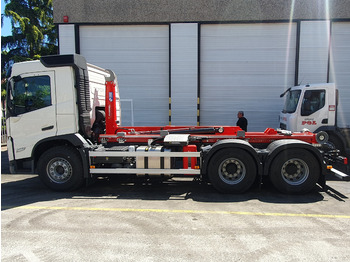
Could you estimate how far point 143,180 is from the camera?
7289 millimetres

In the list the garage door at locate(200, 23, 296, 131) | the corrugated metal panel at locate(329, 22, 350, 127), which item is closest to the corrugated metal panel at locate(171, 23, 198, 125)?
the garage door at locate(200, 23, 296, 131)

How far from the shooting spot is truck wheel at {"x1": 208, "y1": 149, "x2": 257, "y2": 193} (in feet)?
19.3

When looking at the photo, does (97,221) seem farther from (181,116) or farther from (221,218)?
(181,116)

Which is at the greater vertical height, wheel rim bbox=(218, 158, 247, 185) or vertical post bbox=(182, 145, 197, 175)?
vertical post bbox=(182, 145, 197, 175)

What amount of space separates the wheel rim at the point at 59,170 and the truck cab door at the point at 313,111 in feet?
22.9

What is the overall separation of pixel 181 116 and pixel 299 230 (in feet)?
30.1

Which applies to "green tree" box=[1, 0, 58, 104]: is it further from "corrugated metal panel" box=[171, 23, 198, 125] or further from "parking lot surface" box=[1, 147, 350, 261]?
"parking lot surface" box=[1, 147, 350, 261]

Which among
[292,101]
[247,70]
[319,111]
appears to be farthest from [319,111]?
[247,70]

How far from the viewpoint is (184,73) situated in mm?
12773

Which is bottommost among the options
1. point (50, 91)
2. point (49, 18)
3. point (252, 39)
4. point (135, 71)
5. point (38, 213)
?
point (38, 213)

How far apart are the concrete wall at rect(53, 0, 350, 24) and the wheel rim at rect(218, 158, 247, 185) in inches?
336

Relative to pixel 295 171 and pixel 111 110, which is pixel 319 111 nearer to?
pixel 295 171

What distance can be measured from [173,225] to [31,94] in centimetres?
426

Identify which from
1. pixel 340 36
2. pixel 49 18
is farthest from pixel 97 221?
pixel 49 18
